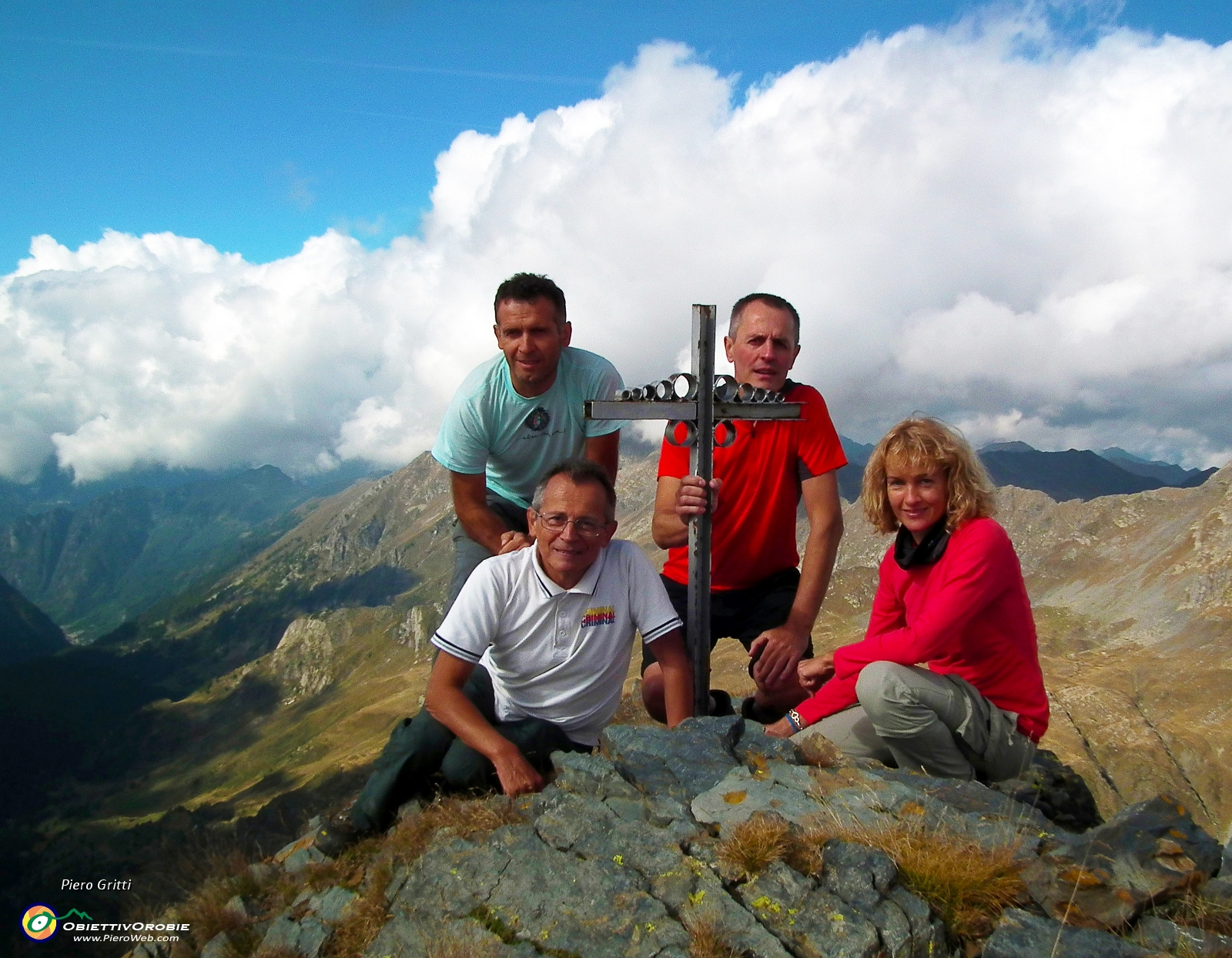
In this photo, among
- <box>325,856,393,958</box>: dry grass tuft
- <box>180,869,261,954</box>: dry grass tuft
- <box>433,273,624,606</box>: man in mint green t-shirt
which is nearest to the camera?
<box>325,856,393,958</box>: dry grass tuft

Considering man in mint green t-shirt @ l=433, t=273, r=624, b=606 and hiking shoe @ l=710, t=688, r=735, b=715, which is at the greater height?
man in mint green t-shirt @ l=433, t=273, r=624, b=606

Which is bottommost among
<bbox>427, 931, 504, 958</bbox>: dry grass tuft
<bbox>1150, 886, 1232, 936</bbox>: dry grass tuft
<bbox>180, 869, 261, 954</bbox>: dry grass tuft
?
<bbox>180, 869, 261, 954</bbox>: dry grass tuft

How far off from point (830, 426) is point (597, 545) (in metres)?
3.19

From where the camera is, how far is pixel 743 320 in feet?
26.3

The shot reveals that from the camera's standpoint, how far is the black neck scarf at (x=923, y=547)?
655 centimetres

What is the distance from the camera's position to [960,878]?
186 inches

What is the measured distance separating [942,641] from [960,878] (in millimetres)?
2006

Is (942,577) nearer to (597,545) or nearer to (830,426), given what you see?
(830,426)

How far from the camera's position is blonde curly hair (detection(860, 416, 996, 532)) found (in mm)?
6461

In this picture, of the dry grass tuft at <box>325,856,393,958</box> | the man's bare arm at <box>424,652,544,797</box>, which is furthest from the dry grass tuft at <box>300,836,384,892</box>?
the man's bare arm at <box>424,652,544,797</box>

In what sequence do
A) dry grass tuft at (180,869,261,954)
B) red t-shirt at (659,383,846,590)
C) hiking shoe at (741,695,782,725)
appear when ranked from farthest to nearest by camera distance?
hiking shoe at (741,695,782,725) < red t-shirt at (659,383,846,590) < dry grass tuft at (180,869,261,954)

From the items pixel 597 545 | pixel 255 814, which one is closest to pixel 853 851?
pixel 597 545

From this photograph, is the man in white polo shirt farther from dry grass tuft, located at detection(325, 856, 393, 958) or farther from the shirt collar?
dry grass tuft, located at detection(325, 856, 393, 958)

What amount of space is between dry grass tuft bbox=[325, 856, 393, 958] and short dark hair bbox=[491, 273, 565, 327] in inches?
220
